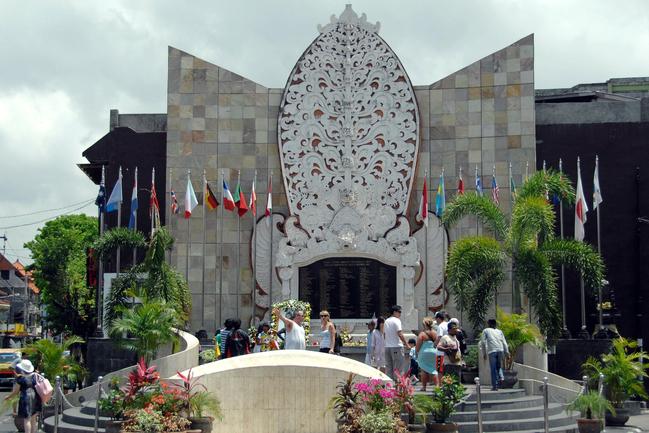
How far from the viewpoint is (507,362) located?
70.2ft

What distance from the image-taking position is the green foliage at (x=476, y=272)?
2375cm

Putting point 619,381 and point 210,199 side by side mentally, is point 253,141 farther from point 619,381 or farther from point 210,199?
point 619,381

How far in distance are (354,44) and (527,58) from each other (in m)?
5.22

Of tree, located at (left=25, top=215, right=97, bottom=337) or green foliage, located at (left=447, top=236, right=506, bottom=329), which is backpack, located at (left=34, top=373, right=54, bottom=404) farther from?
tree, located at (left=25, top=215, right=97, bottom=337)

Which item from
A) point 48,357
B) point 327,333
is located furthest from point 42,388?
point 327,333

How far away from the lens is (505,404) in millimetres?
18859

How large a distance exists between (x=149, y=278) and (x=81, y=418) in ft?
22.2

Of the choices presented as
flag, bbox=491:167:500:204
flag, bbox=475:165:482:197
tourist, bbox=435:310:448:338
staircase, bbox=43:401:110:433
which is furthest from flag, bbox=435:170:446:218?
staircase, bbox=43:401:110:433

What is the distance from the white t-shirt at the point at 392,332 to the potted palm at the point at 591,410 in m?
3.51

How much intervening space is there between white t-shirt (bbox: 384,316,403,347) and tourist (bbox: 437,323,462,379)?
916mm

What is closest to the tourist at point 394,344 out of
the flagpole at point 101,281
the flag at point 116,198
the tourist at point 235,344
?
the tourist at point 235,344

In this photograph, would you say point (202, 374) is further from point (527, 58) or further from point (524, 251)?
point (527, 58)

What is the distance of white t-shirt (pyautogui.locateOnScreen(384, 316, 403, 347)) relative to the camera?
19.2 metres

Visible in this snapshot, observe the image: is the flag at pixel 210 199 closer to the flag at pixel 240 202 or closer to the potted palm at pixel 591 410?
the flag at pixel 240 202
